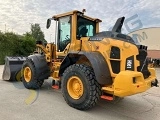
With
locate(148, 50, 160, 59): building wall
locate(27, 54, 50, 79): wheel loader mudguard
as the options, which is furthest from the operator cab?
locate(148, 50, 160, 59): building wall

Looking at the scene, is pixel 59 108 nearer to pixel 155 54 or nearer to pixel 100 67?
pixel 100 67

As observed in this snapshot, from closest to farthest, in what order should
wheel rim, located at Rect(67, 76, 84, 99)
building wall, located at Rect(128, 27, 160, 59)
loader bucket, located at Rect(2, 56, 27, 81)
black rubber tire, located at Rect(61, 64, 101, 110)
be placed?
1. black rubber tire, located at Rect(61, 64, 101, 110)
2. wheel rim, located at Rect(67, 76, 84, 99)
3. loader bucket, located at Rect(2, 56, 27, 81)
4. building wall, located at Rect(128, 27, 160, 59)

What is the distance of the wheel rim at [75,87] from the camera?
14.5 feet

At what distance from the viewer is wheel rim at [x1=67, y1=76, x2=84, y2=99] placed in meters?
4.43

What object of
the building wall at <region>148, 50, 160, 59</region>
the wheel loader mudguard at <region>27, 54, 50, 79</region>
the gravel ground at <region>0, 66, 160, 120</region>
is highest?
the building wall at <region>148, 50, 160, 59</region>

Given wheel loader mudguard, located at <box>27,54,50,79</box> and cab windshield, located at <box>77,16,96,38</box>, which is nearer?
cab windshield, located at <box>77,16,96,38</box>

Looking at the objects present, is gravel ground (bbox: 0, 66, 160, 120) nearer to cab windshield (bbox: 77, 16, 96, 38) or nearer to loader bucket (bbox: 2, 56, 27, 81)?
loader bucket (bbox: 2, 56, 27, 81)

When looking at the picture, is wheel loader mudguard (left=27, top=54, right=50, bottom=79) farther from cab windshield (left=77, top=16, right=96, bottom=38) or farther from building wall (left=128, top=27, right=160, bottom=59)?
building wall (left=128, top=27, right=160, bottom=59)

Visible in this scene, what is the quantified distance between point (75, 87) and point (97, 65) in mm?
872

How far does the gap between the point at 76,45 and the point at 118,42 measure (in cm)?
132

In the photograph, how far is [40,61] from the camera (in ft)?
20.1

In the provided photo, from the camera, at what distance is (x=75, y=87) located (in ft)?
15.0

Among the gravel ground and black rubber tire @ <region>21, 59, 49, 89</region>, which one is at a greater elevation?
black rubber tire @ <region>21, 59, 49, 89</region>

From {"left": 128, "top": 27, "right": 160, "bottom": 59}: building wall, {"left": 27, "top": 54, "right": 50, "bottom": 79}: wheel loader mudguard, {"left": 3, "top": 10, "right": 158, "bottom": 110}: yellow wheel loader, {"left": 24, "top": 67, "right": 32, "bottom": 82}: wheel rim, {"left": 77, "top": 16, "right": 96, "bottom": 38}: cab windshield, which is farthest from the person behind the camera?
{"left": 128, "top": 27, "right": 160, "bottom": 59}: building wall
